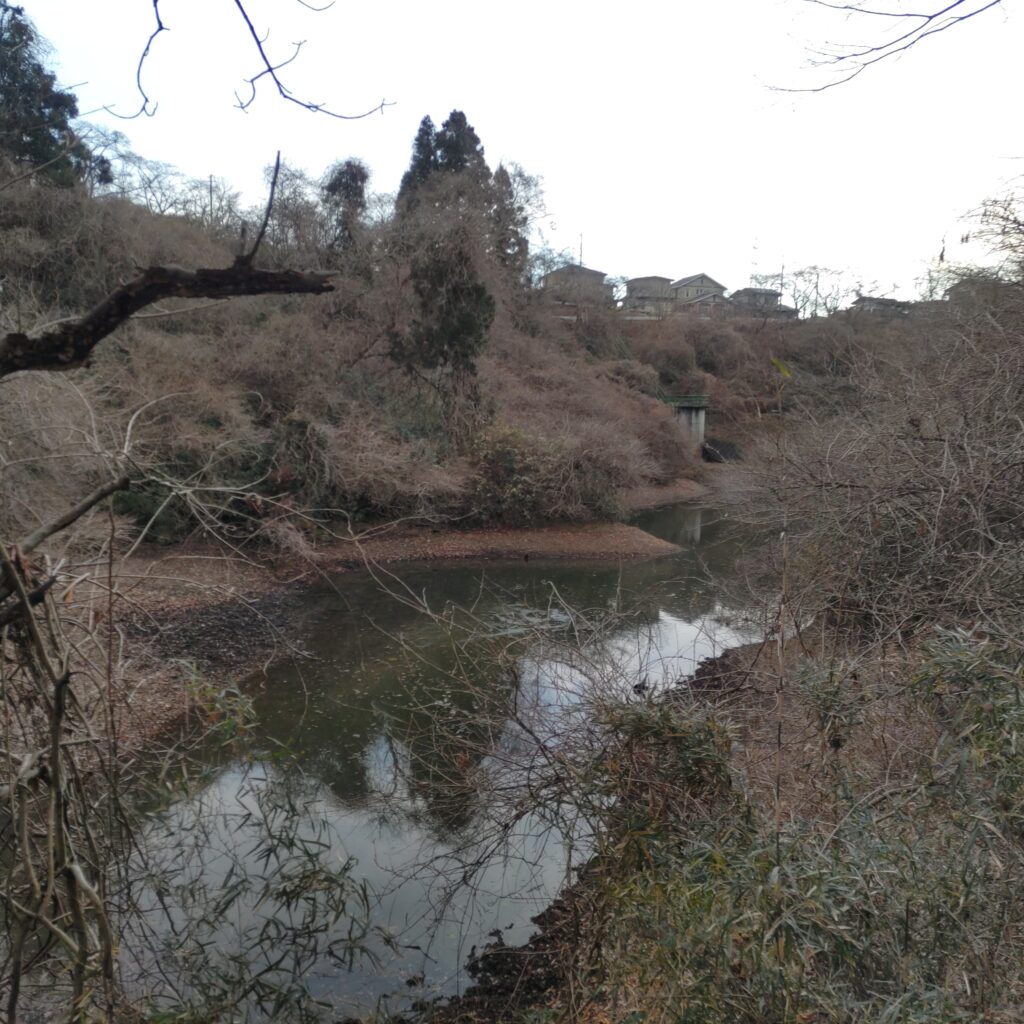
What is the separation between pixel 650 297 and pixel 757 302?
7424 mm

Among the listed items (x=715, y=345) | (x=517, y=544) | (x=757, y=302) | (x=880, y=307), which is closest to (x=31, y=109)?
(x=517, y=544)

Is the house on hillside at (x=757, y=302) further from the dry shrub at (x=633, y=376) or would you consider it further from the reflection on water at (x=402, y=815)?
the reflection on water at (x=402, y=815)

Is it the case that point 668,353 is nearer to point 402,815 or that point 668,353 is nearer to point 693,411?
point 693,411

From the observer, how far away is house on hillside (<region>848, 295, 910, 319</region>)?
17.5 meters

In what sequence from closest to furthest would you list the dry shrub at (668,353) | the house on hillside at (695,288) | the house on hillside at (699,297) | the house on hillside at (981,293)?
the house on hillside at (981,293)
the dry shrub at (668,353)
the house on hillside at (699,297)
the house on hillside at (695,288)

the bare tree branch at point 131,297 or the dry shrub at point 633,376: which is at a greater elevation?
the dry shrub at point 633,376

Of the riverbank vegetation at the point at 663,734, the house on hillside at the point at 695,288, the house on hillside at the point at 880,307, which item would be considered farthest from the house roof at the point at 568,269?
the riverbank vegetation at the point at 663,734

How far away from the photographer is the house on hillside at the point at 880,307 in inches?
687

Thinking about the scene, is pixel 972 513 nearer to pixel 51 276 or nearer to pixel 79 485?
pixel 79 485

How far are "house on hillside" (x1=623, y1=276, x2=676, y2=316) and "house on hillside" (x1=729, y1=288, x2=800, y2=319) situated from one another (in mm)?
3118

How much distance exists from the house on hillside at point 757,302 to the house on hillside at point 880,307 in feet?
32.4

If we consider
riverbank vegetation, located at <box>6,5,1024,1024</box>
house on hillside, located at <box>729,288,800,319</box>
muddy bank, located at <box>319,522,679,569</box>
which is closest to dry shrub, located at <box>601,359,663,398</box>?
house on hillside, located at <box>729,288,800,319</box>

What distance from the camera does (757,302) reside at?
3712 cm

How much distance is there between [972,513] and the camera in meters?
5.94
